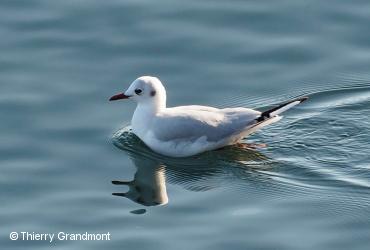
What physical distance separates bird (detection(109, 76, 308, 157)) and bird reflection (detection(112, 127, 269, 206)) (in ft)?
0.40

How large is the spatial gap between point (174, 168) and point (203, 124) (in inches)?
25.0

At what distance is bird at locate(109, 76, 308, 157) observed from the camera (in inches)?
542

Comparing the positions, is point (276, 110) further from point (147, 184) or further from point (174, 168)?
point (147, 184)

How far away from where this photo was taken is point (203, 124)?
45.2 ft

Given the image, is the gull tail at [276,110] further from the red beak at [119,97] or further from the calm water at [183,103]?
the red beak at [119,97]

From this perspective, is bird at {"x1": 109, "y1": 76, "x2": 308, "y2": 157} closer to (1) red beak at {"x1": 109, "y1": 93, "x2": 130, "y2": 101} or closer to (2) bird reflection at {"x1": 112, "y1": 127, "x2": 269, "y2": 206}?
(1) red beak at {"x1": 109, "y1": 93, "x2": 130, "y2": 101}

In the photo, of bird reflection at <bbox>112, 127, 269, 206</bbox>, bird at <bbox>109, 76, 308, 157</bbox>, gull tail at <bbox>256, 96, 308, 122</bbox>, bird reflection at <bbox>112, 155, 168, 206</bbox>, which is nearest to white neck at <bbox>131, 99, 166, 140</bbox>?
bird at <bbox>109, 76, 308, 157</bbox>

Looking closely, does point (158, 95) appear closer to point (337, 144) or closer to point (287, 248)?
point (337, 144)

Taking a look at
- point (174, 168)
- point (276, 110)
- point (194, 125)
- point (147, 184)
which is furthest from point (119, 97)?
point (276, 110)

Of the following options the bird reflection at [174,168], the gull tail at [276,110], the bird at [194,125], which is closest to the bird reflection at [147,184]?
the bird reflection at [174,168]

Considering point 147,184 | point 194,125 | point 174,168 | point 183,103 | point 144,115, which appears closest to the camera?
point 147,184

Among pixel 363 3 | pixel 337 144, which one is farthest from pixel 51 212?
pixel 363 3

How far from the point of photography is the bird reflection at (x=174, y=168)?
13.0 m

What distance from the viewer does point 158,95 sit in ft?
45.9
